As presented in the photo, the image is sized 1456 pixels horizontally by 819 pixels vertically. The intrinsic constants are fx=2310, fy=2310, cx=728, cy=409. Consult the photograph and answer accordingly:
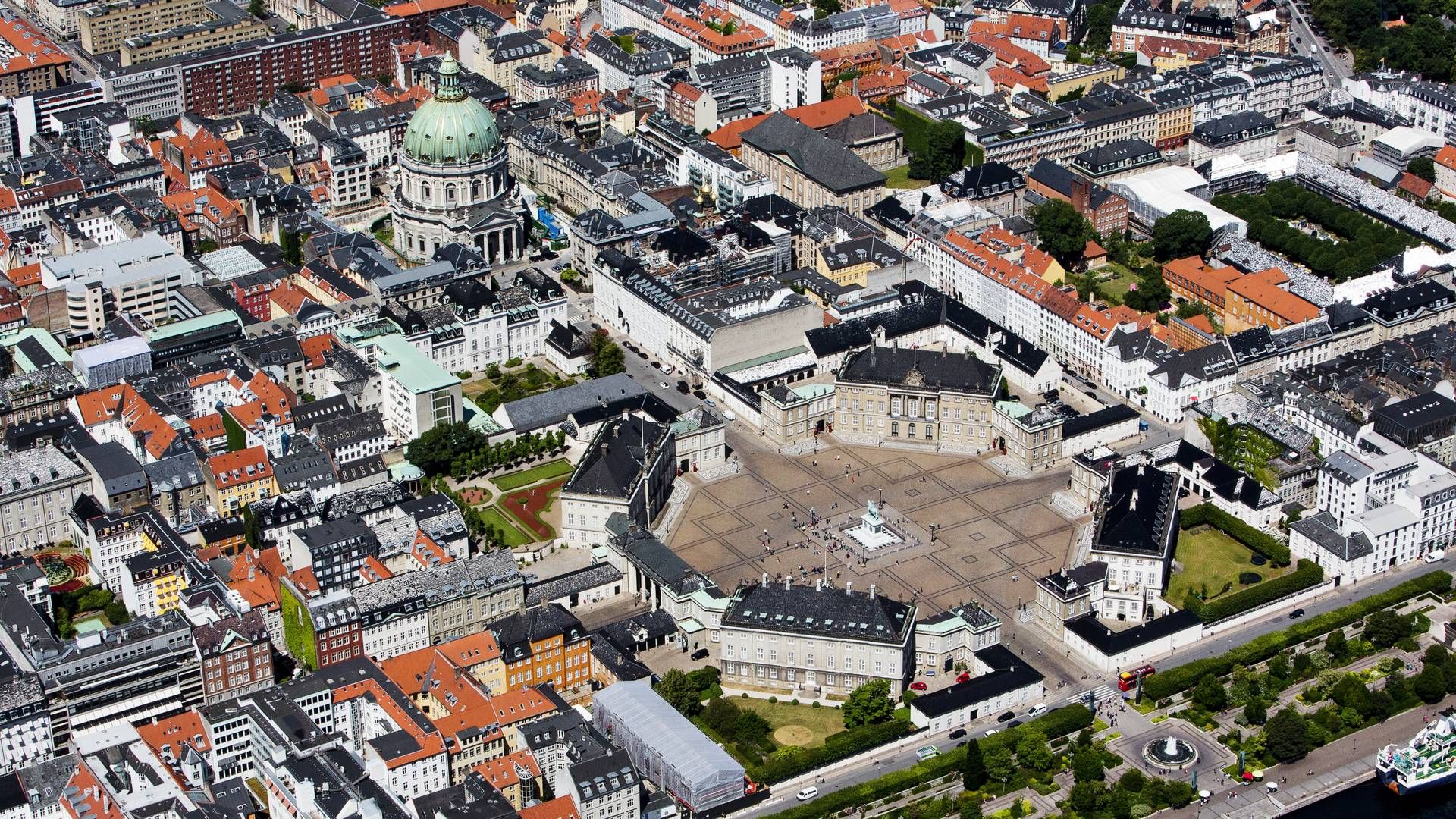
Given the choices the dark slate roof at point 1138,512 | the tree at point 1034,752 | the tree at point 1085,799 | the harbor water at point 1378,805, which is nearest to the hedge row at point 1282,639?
the dark slate roof at point 1138,512

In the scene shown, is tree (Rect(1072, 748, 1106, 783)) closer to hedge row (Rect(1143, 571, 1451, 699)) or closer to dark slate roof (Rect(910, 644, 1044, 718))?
dark slate roof (Rect(910, 644, 1044, 718))

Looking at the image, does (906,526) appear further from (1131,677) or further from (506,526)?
(506,526)

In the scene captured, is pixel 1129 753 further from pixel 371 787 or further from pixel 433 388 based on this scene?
pixel 433 388

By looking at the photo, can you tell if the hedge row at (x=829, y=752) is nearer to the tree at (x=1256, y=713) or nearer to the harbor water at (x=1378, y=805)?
the tree at (x=1256, y=713)

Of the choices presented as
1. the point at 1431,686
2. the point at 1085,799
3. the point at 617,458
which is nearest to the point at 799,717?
the point at 1085,799

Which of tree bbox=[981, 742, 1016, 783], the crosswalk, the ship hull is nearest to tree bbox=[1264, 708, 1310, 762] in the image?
the ship hull

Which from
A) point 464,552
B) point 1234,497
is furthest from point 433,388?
point 1234,497
